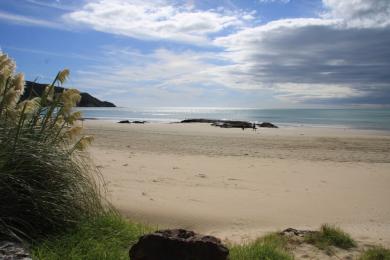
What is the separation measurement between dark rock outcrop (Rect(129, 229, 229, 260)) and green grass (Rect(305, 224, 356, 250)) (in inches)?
75.6

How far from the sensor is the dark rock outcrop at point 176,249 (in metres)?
3.83

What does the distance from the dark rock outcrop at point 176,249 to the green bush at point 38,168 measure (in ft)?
3.68

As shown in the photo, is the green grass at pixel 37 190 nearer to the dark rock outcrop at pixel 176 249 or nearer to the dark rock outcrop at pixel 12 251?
the dark rock outcrop at pixel 12 251

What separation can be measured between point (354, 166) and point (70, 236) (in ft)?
35.0

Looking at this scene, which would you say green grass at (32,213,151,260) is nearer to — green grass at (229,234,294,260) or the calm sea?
green grass at (229,234,294,260)

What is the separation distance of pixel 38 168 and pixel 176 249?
5.64 feet

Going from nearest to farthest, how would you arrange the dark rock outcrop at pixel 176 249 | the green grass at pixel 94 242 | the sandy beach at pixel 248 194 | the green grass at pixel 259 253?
the dark rock outcrop at pixel 176 249 → the green grass at pixel 94 242 → the green grass at pixel 259 253 → the sandy beach at pixel 248 194

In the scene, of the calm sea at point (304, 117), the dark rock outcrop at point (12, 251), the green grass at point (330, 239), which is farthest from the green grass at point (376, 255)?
the calm sea at point (304, 117)

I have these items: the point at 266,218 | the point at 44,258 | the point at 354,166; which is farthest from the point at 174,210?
the point at 354,166

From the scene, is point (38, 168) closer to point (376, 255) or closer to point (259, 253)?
point (259, 253)

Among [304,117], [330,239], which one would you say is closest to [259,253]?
[330,239]

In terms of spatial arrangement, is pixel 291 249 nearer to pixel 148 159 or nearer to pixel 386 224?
pixel 386 224

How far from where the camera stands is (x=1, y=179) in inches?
164

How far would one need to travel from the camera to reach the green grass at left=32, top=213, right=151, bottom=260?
415 centimetres
